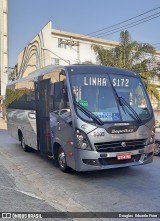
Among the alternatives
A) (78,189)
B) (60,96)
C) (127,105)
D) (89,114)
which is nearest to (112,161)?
(78,189)

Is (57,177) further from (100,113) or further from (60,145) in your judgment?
(100,113)

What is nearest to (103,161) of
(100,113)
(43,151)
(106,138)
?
(106,138)

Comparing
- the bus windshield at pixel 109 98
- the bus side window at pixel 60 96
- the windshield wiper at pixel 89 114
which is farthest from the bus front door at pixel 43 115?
the windshield wiper at pixel 89 114

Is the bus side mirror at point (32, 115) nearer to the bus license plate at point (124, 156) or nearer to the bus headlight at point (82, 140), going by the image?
the bus headlight at point (82, 140)

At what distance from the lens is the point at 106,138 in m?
6.41

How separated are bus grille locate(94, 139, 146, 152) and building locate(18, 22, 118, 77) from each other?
2930cm

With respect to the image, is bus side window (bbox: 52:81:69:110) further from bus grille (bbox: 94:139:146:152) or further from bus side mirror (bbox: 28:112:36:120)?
bus side mirror (bbox: 28:112:36:120)

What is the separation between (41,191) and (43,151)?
275cm

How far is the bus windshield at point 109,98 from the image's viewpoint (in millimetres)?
6598

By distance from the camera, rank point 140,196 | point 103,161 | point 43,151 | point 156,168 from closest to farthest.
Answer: point 140,196, point 103,161, point 156,168, point 43,151

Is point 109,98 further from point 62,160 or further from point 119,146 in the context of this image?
point 62,160

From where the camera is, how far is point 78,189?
20.0 ft

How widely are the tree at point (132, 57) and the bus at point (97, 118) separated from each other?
22.9 m

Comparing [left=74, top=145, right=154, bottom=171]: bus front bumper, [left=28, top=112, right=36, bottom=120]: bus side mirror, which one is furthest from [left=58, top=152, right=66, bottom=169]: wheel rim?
[left=28, top=112, right=36, bottom=120]: bus side mirror
